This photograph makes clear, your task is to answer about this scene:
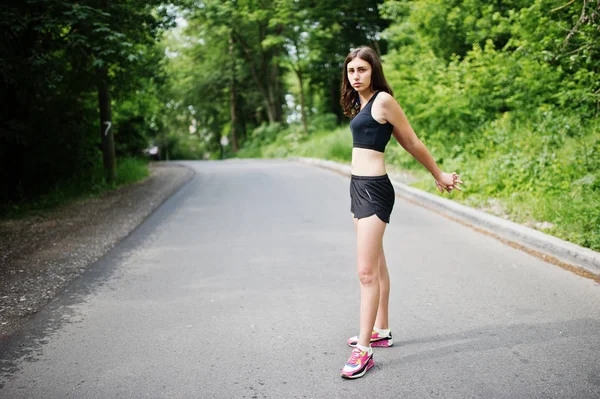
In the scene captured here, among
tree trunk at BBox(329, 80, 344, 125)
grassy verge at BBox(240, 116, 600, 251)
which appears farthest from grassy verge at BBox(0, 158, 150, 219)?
tree trunk at BBox(329, 80, 344, 125)

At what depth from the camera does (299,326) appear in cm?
409

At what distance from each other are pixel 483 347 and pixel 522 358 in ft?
0.92

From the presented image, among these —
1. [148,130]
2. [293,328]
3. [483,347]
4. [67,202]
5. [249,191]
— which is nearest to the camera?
[483,347]

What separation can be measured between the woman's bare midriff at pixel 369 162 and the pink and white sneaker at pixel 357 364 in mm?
1181

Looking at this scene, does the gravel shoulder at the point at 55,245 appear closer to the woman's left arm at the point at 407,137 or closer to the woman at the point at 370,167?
the woman at the point at 370,167

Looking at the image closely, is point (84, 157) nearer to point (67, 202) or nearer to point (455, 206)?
point (67, 202)

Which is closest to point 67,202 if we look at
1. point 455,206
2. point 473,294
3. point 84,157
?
point 84,157

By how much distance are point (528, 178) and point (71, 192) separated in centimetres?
986

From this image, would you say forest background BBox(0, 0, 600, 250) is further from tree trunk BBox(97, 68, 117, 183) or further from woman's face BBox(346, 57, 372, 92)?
woman's face BBox(346, 57, 372, 92)

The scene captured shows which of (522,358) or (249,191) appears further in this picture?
(249,191)

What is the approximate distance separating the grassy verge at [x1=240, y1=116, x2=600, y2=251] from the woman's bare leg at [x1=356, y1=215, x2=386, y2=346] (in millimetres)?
3383

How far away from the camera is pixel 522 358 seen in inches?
134

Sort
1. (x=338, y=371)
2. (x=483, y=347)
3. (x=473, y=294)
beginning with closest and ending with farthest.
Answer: (x=338, y=371) < (x=483, y=347) < (x=473, y=294)

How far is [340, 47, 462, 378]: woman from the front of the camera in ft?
10.6
